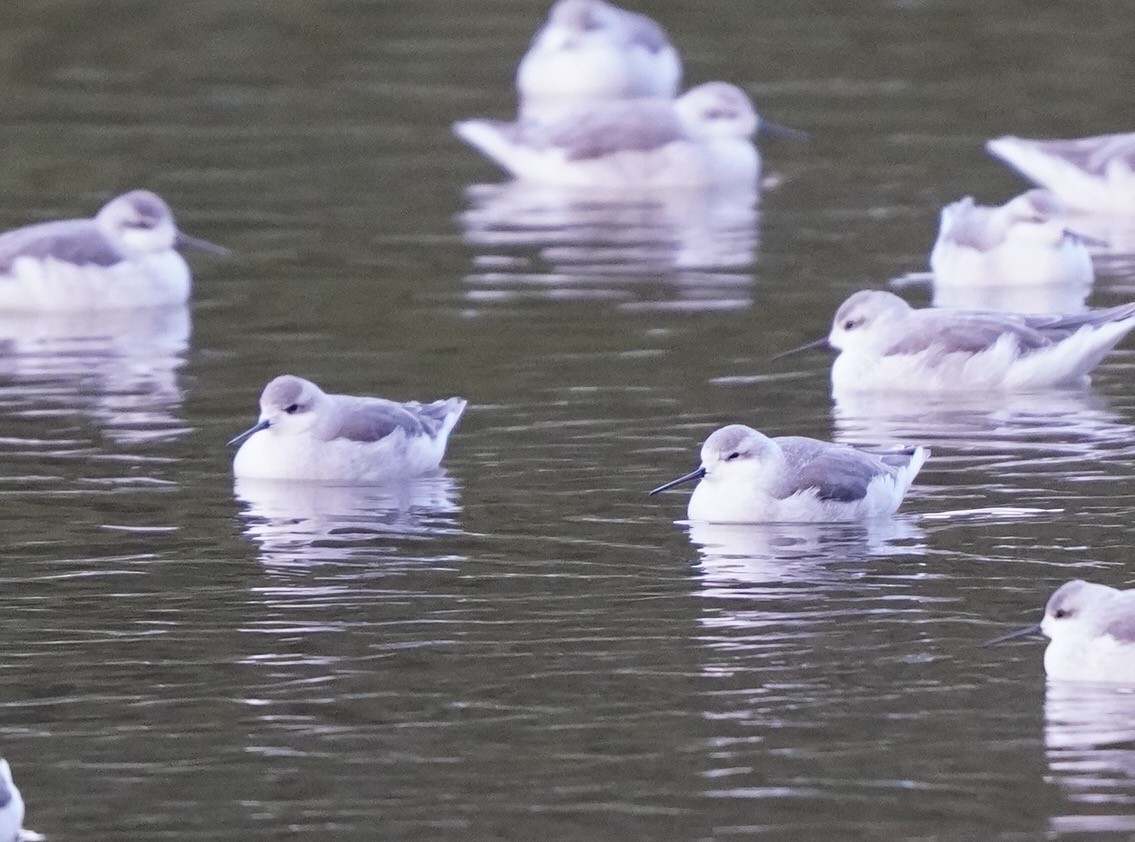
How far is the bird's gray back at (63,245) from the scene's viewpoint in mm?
19344

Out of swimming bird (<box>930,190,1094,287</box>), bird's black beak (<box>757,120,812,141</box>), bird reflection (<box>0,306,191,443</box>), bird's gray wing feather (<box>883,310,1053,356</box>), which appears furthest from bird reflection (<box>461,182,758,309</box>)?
bird's gray wing feather (<box>883,310,1053,356</box>)

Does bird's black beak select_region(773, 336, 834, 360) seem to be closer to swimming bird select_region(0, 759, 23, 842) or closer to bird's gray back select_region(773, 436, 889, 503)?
bird's gray back select_region(773, 436, 889, 503)

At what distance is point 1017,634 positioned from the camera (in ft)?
36.0

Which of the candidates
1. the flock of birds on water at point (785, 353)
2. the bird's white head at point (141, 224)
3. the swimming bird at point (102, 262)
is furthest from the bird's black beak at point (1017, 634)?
the bird's white head at point (141, 224)

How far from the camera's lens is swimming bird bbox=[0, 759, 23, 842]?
8.70m

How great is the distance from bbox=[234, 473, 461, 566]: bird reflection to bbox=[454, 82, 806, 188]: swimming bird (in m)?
10.1

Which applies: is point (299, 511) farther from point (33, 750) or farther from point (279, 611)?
point (33, 750)

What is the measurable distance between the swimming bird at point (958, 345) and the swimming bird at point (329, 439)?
3.09 metres

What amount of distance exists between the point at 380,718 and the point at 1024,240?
10130 millimetres

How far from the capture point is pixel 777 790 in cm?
954

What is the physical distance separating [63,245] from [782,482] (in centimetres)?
787

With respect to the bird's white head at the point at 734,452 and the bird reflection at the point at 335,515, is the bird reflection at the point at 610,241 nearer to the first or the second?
the bird reflection at the point at 335,515

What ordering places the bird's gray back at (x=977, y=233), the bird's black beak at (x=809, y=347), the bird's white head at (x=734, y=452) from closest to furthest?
the bird's white head at (x=734, y=452) → the bird's black beak at (x=809, y=347) → the bird's gray back at (x=977, y=233)


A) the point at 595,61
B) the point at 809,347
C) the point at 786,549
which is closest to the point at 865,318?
the point at 809,347
